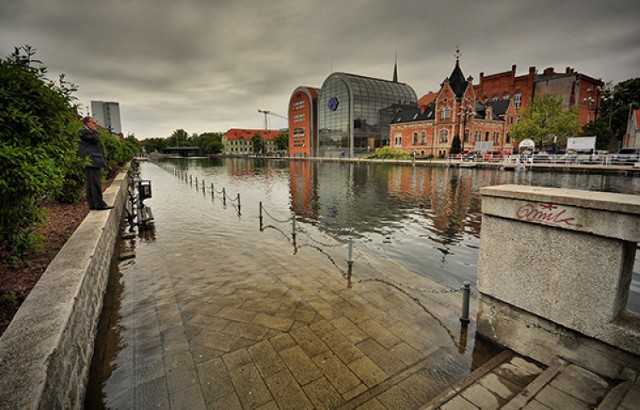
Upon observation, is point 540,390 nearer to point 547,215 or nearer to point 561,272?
point 561,272

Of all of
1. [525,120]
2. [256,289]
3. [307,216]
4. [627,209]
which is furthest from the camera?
[525,120]

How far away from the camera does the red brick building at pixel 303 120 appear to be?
8662cm

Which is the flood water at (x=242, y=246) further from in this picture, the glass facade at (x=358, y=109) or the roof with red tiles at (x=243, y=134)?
the roof with red tiles at (x=243, y=134)

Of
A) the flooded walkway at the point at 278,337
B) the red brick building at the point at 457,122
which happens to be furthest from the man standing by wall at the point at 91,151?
the red brick building at the point at 457,122

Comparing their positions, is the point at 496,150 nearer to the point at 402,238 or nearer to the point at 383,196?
the point at 383,196

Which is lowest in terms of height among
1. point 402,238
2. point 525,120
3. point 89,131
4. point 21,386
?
point 402,238

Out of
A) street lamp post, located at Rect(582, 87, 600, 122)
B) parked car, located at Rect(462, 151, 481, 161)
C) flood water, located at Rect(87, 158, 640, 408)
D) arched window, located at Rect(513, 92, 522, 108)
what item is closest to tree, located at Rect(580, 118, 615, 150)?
arched window, located at Rect(513, 92, 522, 108)

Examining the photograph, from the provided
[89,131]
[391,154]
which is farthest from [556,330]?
[391,154]

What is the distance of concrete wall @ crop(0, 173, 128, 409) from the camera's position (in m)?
2.07

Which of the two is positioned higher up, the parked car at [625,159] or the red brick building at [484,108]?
the red brick building at [484,108]

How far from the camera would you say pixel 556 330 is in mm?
3352

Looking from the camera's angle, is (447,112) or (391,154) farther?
(391,154)

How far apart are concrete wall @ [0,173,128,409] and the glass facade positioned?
74337 mm

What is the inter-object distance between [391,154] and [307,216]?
5112 centimetres
